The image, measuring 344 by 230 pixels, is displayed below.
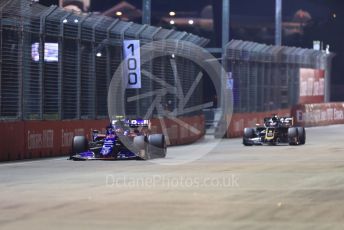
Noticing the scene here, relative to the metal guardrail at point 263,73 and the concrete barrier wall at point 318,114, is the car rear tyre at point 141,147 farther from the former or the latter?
the concrete barrier wall at point 318,114

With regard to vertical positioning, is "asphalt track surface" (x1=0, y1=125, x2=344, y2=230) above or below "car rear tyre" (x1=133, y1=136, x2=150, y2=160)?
below

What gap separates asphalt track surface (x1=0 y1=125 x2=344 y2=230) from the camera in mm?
10110

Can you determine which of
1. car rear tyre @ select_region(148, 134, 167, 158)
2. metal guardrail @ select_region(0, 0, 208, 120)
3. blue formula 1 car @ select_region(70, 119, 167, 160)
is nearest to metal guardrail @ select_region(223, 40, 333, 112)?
metal guardrail @ select_region(0, 0, 208, 120)

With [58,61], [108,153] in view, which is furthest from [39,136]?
[58,61]

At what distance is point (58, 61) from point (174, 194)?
12403 mm

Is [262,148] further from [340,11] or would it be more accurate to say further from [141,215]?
[340,11]

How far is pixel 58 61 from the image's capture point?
963 inches

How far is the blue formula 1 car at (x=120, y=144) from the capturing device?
20.9 m

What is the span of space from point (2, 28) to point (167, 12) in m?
57.3

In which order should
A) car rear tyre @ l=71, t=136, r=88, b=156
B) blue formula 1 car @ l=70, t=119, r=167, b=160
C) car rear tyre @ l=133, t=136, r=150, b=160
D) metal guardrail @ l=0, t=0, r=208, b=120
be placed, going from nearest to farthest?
car rear tyre @ l=133, t=136, r=150, b=160 → blue formula 1 car @ l=70, t=119, r=167, b=160 → car rear tyre @ l=71, t=136, r=88, b=156 → metal guardrail @ l=0, t=0, r=208, b=120

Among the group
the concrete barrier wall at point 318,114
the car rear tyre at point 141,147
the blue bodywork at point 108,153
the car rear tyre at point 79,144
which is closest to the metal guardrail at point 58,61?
the car rear tyre at point 79,144

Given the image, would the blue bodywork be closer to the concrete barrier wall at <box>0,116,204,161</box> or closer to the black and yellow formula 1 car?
the concrete barrier wall at <box>0,116,204,161</box>

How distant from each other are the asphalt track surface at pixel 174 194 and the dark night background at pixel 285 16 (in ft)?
171

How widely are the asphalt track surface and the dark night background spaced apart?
52.0 metres
